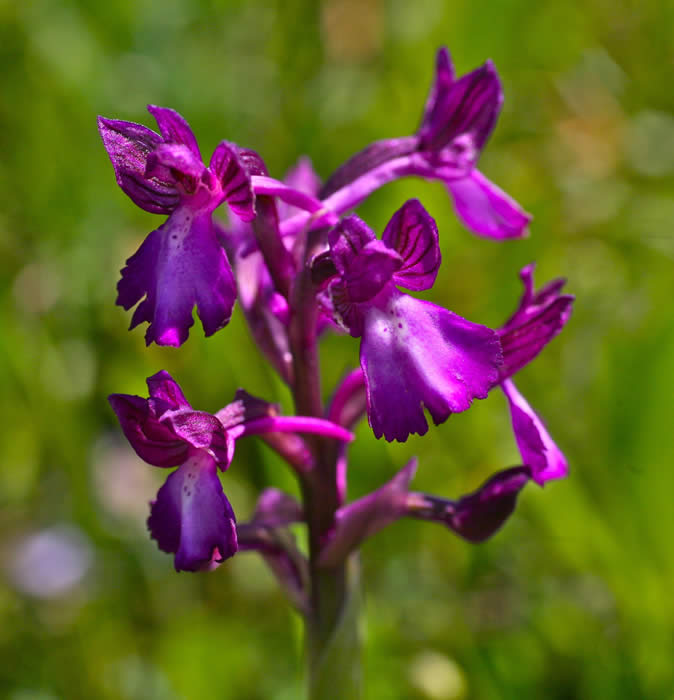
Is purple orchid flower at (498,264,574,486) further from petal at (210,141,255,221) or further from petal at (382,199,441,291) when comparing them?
petal at (210,141,255,221)

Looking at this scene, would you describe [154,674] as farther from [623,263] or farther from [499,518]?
[623,263]

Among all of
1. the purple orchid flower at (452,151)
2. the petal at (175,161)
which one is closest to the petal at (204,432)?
the petal at (175,161)

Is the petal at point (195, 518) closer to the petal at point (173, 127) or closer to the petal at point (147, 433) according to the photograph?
the petal at point (147, 433)

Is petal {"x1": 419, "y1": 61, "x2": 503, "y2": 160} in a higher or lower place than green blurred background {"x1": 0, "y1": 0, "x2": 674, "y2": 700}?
higher

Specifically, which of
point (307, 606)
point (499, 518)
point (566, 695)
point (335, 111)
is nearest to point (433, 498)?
point (499, 518)

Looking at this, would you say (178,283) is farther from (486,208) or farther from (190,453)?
(486,208)

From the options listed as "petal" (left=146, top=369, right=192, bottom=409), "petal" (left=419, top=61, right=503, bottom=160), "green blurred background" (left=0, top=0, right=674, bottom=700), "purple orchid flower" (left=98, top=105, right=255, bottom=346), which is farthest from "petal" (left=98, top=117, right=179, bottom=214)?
"green blurred background" (left=0, top=0, right=674, bottom=700)
